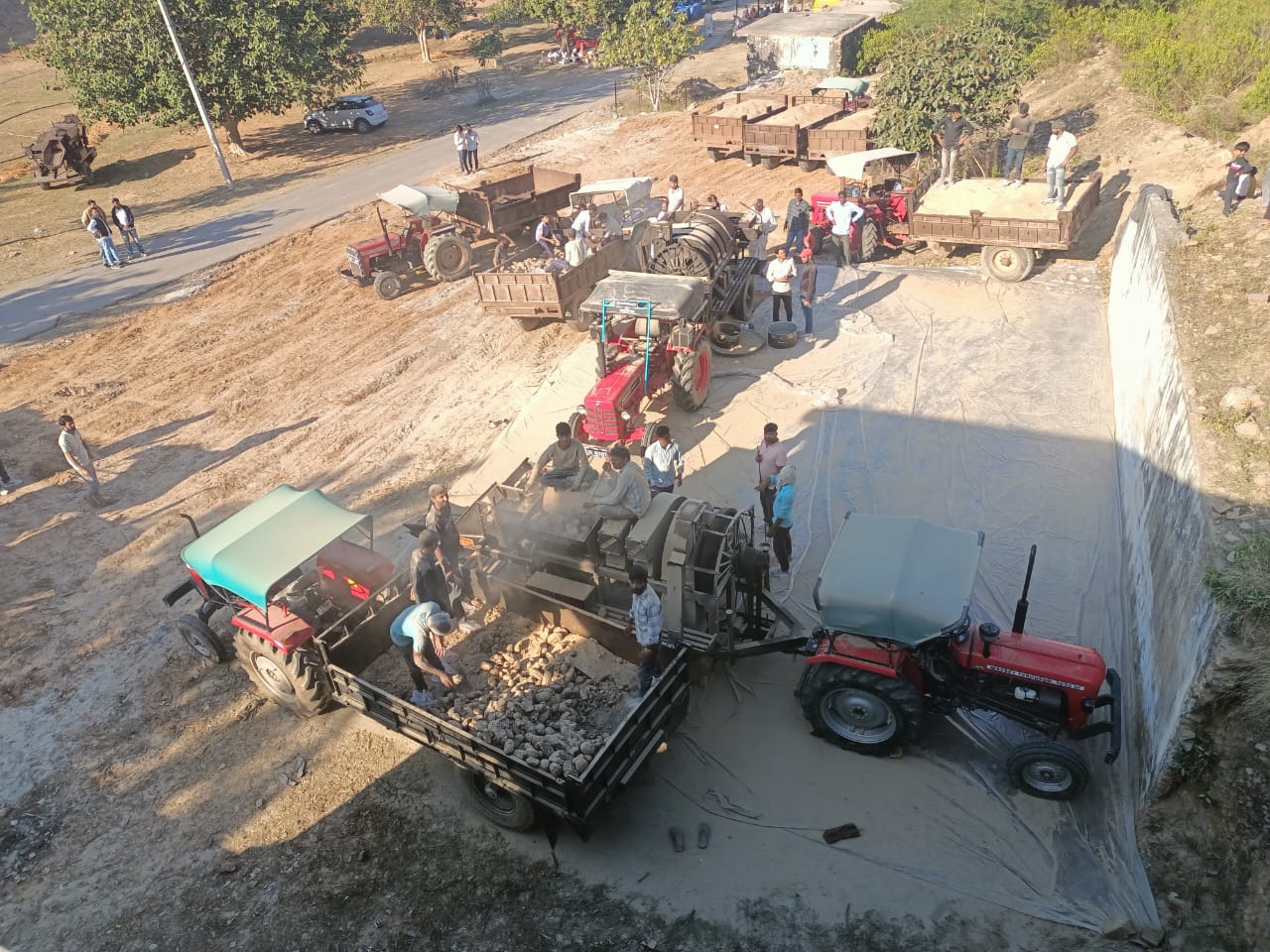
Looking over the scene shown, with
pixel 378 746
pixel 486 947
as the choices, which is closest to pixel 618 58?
pixel 378 746

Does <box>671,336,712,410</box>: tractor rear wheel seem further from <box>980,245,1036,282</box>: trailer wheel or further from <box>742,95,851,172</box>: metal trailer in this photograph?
<box>742,95,851,172</box>: metal trailer

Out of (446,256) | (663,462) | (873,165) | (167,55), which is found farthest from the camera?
(167,55)

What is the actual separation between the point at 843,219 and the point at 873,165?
2.38 m

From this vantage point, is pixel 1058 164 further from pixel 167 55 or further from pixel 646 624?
pixel 167 55

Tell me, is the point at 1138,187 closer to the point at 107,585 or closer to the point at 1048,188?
the point at 1048,188

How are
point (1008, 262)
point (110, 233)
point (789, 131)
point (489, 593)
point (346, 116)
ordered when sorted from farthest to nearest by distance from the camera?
point (346, 116)
point (789, 131)
point (110, 233)
point (1008, 262)
point (489, 593)

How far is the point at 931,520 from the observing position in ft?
32.3

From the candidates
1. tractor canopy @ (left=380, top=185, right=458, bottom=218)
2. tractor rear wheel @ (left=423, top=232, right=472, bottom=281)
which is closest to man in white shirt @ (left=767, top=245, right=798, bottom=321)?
tractor rear wheel @ (left=423, top=232, right=472, bottom=281)

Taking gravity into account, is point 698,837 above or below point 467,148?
below

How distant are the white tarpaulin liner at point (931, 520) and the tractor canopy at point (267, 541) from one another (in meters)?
3.24

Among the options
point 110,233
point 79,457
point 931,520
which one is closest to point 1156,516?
point 931,520

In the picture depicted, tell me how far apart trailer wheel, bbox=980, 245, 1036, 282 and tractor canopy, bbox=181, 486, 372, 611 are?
12.2 metres

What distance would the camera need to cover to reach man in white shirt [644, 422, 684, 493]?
9547 millimetres

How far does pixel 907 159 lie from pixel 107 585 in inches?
672
